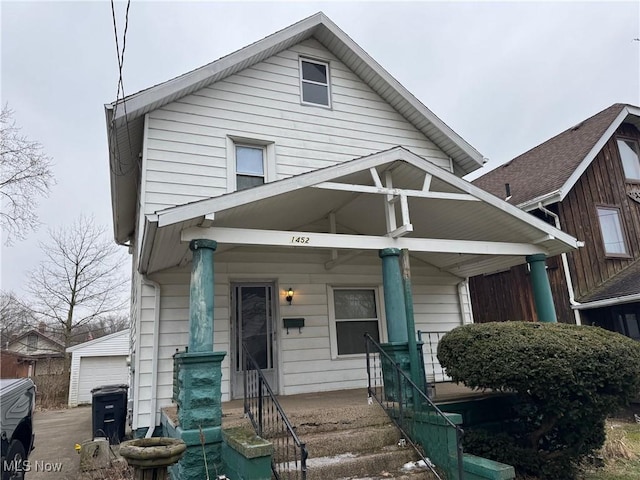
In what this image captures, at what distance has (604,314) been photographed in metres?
10.6

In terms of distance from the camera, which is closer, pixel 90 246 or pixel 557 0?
pixel 557 0

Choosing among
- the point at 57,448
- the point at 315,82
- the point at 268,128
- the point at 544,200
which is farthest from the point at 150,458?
the point at 544,200

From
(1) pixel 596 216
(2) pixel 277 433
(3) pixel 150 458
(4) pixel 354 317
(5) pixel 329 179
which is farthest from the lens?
(1) pixel 596 216

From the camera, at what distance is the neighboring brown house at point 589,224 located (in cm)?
Result: 1067

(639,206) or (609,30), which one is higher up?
(609,30)

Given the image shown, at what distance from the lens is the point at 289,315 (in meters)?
7.68

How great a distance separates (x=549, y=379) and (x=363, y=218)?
4.04m

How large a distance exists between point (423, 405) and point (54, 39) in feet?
23.9

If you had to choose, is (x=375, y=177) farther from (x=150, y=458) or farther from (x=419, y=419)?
(x=150, y=458)

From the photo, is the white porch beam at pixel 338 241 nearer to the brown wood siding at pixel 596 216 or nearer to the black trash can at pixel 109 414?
the brown wood siding at pixel 596 216

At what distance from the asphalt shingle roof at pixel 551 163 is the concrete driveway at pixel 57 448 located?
11.8 m

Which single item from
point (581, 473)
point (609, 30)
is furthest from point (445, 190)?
point (609, 30)

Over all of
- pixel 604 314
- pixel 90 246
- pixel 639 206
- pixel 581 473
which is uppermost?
pixel 90 246

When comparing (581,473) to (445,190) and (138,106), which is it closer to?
(445,190)
